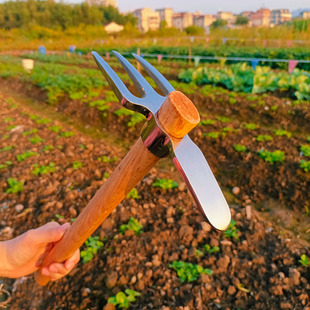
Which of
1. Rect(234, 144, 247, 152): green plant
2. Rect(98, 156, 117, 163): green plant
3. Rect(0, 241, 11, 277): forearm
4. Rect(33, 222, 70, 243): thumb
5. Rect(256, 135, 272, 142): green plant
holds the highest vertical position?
Rect(33, 222, 70, 243): thumb

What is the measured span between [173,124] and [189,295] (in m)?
1.66

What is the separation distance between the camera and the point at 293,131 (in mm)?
5441

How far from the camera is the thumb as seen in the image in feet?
5.05

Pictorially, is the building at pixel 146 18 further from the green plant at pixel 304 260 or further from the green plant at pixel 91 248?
the green plant at pixel 304 260

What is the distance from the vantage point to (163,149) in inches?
34.9

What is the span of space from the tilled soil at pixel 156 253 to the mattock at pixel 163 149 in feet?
4.04

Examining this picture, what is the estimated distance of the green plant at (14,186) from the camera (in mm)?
3189

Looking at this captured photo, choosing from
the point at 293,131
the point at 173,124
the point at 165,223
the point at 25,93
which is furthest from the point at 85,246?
the point at 25,93

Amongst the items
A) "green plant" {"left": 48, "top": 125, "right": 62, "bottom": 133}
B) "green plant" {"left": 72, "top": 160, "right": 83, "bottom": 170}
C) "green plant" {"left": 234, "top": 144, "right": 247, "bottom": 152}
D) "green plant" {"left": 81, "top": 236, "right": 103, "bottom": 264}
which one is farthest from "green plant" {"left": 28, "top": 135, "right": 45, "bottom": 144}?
"green plant" {"left": 234, "top": 144, "right": 247, "bottom": 152}

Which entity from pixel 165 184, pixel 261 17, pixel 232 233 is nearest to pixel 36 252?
pixel 232 233

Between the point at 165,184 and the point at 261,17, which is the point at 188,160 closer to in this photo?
the point at 165,184

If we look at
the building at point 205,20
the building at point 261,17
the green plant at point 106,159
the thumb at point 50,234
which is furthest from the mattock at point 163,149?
the building at point 205,20

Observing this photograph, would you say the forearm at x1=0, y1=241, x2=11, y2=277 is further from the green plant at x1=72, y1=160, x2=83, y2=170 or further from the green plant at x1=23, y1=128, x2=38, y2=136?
the green plant at x1=23, y1=128, x2=38, y2=136

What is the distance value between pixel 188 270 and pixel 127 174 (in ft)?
4.97
